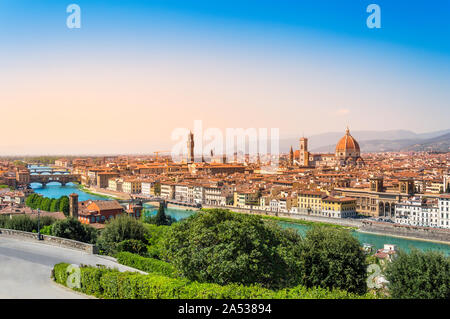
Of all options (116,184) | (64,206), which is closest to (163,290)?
(64,206)

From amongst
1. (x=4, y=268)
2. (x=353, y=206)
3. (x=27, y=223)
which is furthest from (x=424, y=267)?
(x=353, y=206)

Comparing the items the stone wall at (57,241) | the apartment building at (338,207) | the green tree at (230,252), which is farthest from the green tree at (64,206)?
the green tree at (230,252)

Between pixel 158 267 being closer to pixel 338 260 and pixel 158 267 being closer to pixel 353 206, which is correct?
pixel 338 260

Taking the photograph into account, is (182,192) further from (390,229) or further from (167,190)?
(390,229)

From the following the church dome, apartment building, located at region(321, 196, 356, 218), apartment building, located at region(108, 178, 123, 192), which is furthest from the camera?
the church dome

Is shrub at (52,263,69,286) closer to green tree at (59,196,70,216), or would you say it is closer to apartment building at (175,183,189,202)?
green tree at (59,196,70,216)

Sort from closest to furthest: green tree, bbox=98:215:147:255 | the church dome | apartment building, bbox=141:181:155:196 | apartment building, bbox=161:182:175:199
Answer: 1. green tree, bbox=98:215:147:255
2. apartment building, bbox=161:182:175:199
3. apartment building, bbox=141:181:155:196
4. the church dome

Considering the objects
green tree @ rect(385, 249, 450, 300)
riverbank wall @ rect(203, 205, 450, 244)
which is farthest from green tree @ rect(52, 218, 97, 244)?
riverbank wall @ rect(203, 205, 450, 244)
